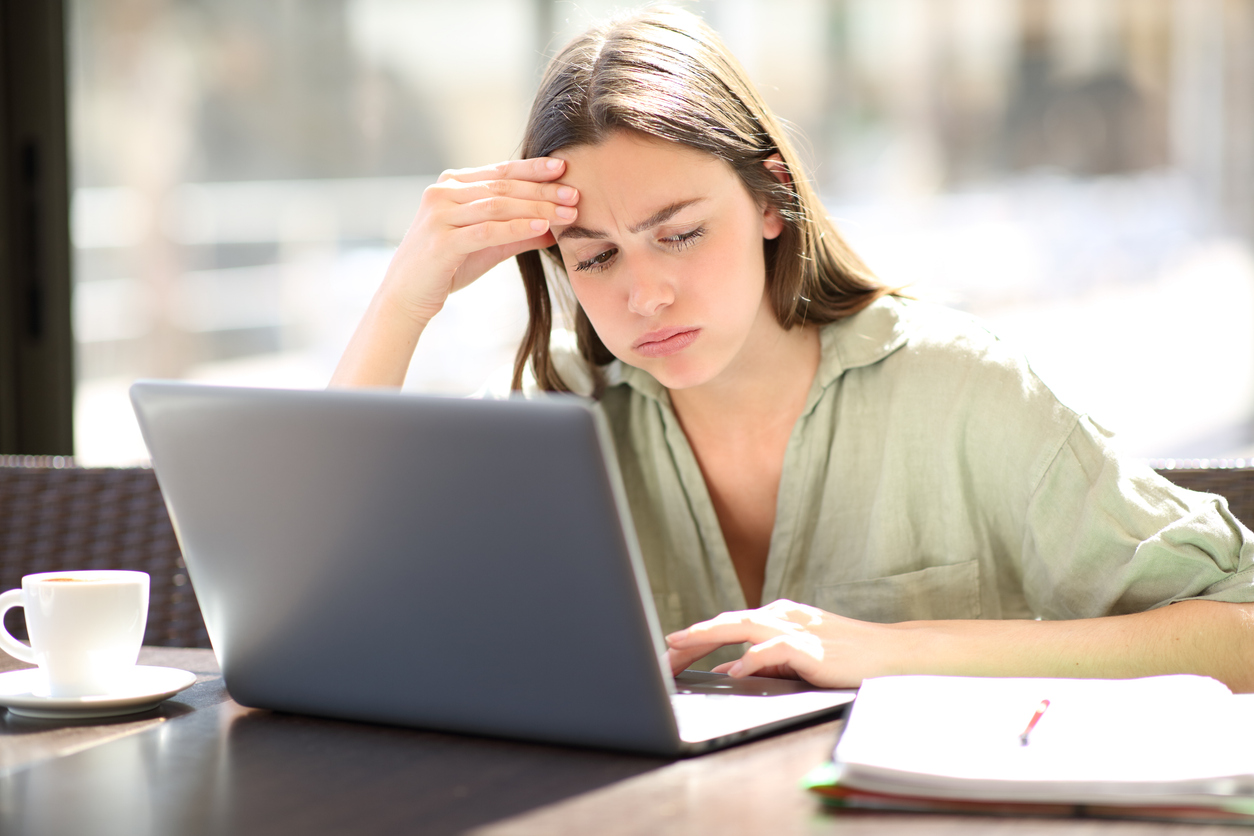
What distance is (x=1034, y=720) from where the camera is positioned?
0.78 meters

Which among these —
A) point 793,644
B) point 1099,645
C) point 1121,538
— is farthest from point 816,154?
point 793,644

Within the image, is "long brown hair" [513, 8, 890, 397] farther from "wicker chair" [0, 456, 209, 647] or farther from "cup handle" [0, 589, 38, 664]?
"cup handle" [0, 589, 38, 664]

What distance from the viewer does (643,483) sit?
5.03ft

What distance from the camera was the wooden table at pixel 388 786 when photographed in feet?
2.24

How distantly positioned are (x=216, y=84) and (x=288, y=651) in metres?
2.36

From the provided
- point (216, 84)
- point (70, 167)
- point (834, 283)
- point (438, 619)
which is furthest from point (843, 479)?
point (216, 84)

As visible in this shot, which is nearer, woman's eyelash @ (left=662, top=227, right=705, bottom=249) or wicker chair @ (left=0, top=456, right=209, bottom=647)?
woman's eyelash @ (left=662, top=227, right=705, bottom=249)

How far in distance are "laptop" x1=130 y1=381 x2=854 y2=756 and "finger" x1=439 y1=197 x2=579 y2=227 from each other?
1.76 ft

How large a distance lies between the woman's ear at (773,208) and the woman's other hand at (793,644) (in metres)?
0.52

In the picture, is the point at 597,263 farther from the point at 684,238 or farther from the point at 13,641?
the point at 13,641

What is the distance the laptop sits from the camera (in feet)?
2.40

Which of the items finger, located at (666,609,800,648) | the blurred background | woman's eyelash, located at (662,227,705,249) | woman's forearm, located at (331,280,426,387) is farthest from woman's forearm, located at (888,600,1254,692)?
the blurred background

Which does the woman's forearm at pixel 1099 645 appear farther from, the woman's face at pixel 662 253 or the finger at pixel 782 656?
the woman's face at pixel 662 253

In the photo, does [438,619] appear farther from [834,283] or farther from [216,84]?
[216,84]
